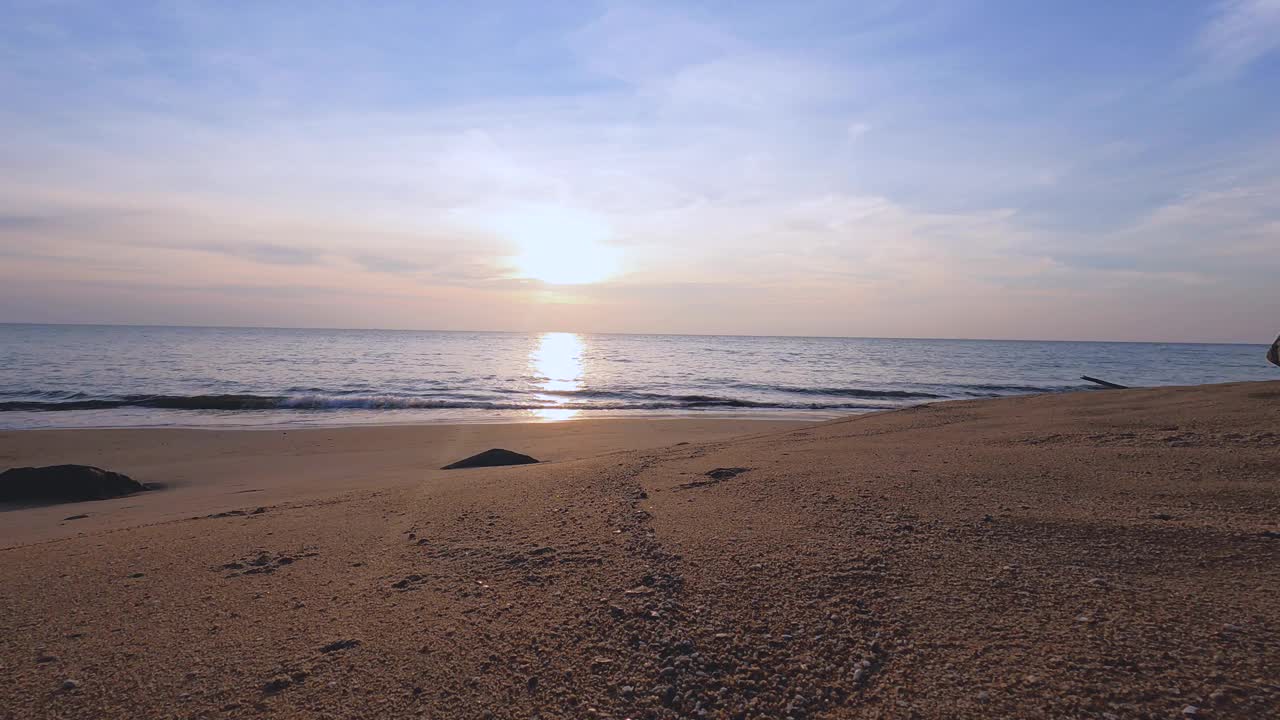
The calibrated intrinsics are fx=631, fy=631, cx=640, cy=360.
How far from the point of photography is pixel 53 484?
22.6ft

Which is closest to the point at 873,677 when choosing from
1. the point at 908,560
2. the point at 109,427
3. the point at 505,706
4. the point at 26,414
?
the point at 908,560

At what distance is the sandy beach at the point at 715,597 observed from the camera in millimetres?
1758

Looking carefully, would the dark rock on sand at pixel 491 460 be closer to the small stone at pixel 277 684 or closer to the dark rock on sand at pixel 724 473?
the dark rock on sand at pixel 724 473

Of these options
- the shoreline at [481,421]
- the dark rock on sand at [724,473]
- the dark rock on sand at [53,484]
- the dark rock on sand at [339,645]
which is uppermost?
the dark rock on sand at [724,473]

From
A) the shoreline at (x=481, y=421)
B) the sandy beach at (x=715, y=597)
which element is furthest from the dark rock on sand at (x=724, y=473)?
the shoreline at (x=481, y=421)

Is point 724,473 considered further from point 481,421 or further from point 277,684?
point 481,421

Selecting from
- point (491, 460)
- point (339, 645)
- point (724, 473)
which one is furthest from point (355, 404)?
point (339, 645)

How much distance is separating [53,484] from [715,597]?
8.13 meters

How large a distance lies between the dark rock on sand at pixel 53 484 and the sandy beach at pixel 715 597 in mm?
3799

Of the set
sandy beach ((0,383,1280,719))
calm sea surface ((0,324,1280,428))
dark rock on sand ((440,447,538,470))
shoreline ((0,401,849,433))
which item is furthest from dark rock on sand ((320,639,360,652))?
calm sea surface ((0,324,1280,428))

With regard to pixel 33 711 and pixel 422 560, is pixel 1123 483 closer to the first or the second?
pixel 422 560

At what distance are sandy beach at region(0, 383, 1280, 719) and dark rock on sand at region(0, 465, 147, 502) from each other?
3.80 m

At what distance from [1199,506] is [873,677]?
246 cm

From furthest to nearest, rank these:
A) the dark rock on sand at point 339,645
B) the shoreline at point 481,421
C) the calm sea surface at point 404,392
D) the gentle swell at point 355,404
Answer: the gentle swell at point 355,404
the calm sea surface at point 404,392
the shoreline at point 481,421
the dark rock on sand at point 339,645
